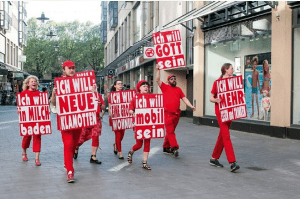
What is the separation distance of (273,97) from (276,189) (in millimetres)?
7294

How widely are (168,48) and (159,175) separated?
10.8 feet

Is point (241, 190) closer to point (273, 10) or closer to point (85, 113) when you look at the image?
point (85, 113)

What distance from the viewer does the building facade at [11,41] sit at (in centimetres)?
4200

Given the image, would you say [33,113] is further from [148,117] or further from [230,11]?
[230,11]

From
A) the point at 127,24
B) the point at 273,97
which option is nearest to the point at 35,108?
the point at 273,97

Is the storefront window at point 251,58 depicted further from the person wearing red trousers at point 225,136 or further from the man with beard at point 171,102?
the person wearing red trousers at point 225,136

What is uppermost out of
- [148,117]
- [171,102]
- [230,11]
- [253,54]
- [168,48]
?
[230,11]

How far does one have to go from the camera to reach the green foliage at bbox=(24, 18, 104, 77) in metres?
75.8

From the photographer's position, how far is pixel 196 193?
569 centimetres

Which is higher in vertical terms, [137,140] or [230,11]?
[230,11]

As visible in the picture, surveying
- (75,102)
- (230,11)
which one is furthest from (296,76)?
(75,102)

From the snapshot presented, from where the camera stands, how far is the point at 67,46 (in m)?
75.7

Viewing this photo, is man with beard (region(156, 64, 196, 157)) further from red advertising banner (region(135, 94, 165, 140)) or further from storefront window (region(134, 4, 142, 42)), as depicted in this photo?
storefront window (region(134, 4, 142, 42))

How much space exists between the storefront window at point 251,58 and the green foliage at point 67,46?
196 ft
